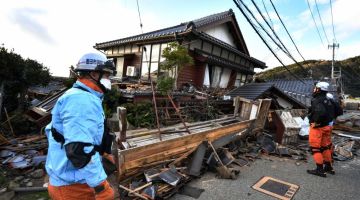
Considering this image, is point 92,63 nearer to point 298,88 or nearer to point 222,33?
point 222,33

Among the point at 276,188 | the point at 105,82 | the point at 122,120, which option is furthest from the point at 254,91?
the point at 105,82

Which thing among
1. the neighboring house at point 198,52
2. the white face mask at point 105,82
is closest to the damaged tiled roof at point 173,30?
the neighboring house at point 198,52

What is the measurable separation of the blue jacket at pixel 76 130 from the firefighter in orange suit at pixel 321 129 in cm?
564

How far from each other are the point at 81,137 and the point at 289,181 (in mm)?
5413

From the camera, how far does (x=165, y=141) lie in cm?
550

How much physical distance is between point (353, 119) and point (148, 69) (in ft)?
43.7

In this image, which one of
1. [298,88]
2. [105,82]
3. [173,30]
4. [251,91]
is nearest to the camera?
[105,82]

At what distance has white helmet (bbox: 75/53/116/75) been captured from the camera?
7.66 feet

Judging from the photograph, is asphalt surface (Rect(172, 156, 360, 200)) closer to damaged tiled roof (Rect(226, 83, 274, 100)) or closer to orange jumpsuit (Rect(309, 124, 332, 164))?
orange jumpsuit (Rect(309, 124, 332, 164))

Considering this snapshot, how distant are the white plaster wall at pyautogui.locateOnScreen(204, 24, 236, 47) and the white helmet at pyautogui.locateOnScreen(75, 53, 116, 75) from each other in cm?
1330

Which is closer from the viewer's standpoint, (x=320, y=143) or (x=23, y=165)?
(x=23, y=165)

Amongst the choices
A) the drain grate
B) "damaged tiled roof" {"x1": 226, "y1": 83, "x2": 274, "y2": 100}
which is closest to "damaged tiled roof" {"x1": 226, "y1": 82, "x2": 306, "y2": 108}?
"damaged tiled roof" {"x1": 226, "y1": 83, "x2": 274, "y2": 100}

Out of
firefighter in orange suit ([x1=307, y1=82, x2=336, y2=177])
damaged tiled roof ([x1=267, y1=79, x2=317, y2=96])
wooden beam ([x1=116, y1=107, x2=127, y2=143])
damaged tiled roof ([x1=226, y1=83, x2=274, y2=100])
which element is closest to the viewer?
wooden beam ([x1=116, y1=107, x2=127, y2=143])

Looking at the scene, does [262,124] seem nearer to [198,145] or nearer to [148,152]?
[198,145]
